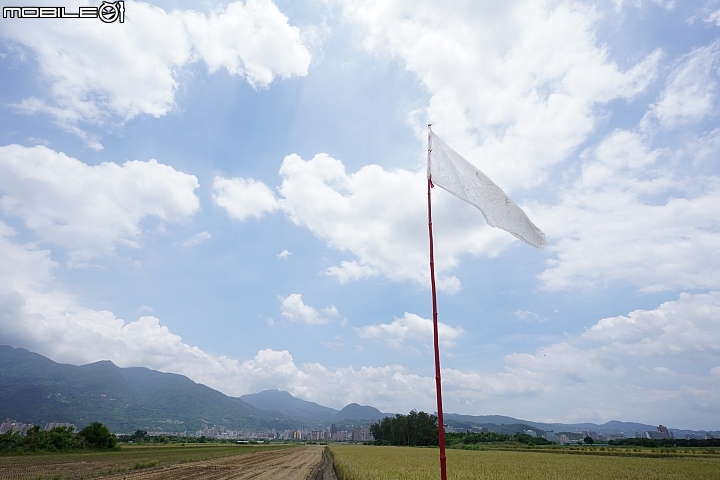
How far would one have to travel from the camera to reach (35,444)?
4538cm

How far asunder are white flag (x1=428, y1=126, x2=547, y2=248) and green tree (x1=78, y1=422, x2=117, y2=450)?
65.9m

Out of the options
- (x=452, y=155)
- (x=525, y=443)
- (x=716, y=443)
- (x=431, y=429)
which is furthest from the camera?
(x=431, y=429)

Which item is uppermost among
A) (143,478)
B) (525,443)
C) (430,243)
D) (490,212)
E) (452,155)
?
(452,155)

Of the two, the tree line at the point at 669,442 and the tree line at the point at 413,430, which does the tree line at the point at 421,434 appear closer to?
the tree line at the point at 413,430

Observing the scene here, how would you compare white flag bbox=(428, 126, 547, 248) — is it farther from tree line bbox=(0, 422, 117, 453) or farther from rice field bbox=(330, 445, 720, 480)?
tree line bbox=(0, 422, 117, 453)

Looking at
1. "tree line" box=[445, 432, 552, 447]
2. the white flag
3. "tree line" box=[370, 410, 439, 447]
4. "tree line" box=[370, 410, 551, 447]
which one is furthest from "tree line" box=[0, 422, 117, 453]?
"tree line" box=[370, 410, 439, 447]

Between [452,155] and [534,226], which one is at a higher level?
[452,155]

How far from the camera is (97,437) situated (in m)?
55.2

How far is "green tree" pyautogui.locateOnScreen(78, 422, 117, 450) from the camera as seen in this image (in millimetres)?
54375

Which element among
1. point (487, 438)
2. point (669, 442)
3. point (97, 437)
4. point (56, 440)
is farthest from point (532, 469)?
point (487, 438)

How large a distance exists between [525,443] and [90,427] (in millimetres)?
86902

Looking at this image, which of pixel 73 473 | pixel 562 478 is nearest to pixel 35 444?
pixel 73 473

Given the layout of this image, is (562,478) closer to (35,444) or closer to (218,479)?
(218,479)

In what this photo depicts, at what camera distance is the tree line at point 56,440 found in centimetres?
4245
